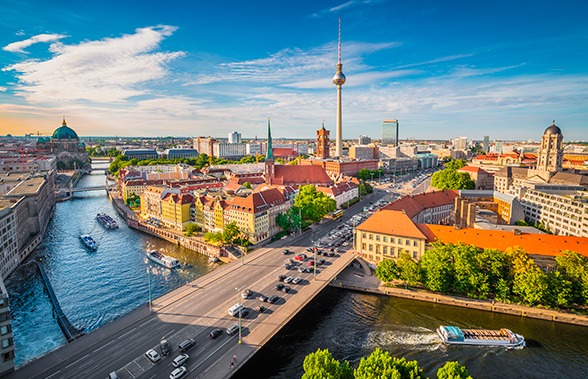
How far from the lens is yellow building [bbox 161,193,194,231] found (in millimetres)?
96688

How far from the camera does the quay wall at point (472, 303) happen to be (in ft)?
161

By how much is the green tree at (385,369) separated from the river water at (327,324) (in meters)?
13.6

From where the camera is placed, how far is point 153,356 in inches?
1496

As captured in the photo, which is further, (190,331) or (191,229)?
(191,229)

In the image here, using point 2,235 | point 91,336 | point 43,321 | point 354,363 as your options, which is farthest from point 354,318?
point 2,235

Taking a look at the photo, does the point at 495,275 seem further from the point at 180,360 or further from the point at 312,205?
the point at 312,205

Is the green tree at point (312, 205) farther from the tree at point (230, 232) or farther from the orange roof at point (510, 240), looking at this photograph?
the orange roof at point (510, 240)

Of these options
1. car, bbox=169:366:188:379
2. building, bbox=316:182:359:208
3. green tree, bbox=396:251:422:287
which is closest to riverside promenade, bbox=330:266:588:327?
green tree, bbox=396:251:422:287

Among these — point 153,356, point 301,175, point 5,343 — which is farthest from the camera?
point 301,175

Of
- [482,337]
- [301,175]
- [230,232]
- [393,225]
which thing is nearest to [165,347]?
[482,337]

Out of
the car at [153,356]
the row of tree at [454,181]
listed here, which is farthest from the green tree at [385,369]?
the row of tree at [454,181]

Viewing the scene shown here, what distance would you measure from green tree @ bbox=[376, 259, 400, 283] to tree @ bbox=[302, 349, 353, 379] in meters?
29.4

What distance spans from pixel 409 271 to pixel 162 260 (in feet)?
168

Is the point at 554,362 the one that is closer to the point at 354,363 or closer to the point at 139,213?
the point at 354,363
